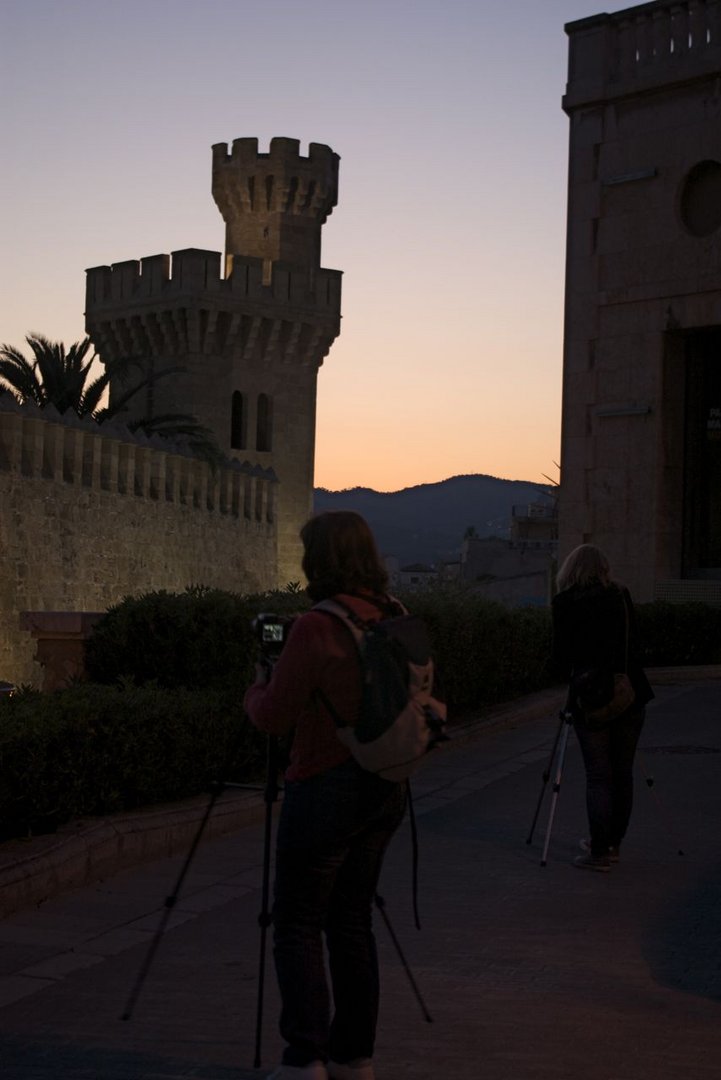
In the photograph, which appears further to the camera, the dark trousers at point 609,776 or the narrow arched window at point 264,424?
the narrow arched window at point 264,424

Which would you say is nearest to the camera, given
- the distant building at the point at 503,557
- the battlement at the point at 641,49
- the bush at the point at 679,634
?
the bush at the point at 679,634

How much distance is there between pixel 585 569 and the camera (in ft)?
29.4

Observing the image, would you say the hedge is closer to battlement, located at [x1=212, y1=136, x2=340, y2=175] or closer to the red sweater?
the red sweater

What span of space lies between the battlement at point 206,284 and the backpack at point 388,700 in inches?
2119

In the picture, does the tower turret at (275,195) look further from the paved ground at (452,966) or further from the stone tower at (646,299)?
the paved ground at (452,966)

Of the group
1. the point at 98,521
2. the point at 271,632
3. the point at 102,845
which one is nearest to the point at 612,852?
the point at 102,845

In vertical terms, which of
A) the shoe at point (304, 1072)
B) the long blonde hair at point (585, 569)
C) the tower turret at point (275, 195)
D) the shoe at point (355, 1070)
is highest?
the tower turret at point (275, 195)

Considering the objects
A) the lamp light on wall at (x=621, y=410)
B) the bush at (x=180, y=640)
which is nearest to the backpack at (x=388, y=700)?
the bush at (x=180, y=640)

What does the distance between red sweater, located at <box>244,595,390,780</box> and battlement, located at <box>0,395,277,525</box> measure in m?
27.4

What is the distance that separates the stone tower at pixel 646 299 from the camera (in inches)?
1082

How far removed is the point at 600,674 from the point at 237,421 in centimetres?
5124

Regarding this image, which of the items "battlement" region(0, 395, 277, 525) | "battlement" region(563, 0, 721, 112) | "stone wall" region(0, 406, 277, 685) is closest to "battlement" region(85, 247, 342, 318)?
"battlement" region(0, 395, 277, 525)

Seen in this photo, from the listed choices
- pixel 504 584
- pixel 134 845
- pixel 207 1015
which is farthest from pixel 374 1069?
pixel 504 584

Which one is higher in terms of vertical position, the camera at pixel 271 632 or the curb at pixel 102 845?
the camera at pixel 271 632
